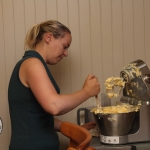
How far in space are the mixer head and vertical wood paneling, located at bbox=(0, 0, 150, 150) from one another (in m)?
0.46

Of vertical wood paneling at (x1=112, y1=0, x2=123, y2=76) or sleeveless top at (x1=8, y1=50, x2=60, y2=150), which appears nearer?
sleeveless top at (x1=8, y1=50, x2=60, y2=150)

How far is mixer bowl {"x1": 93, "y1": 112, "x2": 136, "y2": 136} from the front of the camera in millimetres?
1313

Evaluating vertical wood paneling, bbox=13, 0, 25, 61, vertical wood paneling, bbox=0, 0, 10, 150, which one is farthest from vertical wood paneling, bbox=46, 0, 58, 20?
vertical wood paneling, bbox=0, 0, 10, 150

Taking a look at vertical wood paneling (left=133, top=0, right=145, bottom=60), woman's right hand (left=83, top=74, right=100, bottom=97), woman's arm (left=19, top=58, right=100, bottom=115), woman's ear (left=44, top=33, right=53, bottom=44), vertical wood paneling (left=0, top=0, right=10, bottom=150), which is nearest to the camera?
woman's arm (left=19, top=58, right=100, bottom=115)

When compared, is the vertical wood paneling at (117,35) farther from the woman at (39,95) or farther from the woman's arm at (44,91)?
the woman's arm at (44,91)

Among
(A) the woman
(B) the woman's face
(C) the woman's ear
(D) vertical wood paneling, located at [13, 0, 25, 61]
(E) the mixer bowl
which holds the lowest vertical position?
(E) the mixer bowl

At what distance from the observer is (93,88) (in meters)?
1.26

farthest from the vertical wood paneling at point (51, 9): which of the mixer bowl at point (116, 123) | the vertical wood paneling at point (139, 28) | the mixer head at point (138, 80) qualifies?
the mixer bowl at point (116, 123)

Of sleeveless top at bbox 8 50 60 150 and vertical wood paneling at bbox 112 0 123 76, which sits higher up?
vertical wood paneling at bbox 112 0 123 76

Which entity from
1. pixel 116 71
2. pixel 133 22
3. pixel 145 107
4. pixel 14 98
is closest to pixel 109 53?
pixel 116 71

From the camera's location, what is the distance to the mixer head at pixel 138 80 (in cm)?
138

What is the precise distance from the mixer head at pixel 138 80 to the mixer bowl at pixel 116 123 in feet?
0.40

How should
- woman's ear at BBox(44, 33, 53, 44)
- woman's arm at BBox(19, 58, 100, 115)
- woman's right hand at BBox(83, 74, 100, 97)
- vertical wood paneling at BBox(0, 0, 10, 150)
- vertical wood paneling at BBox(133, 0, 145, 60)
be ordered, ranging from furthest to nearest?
vertical wood paneling at BBox(133, 0, 145, 60) < vertical wood paneling at BBox(0, 0, 10, 150) < woman's ear at BBox(44, 33, 53, 44) < woman's right hand at BBox(83, 74, 100, 97) < woman's arm at BBox(19, 58, 100, 115)

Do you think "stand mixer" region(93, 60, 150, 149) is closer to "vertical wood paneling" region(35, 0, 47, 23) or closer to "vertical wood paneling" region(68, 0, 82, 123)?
"vertical wood paneling" region(68, 0, 82, 123)
